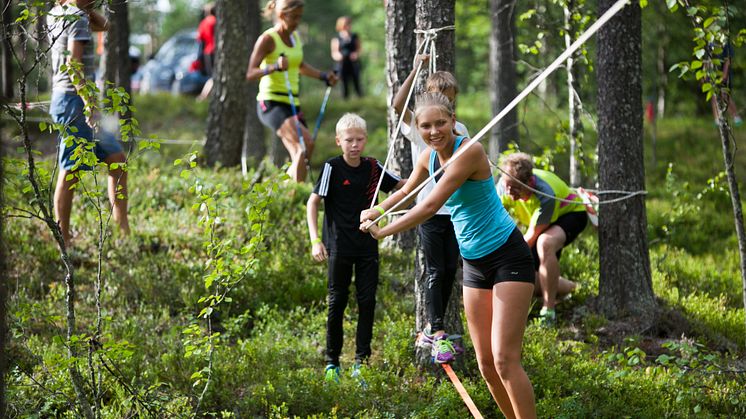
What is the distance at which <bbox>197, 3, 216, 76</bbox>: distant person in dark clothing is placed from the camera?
15.7m

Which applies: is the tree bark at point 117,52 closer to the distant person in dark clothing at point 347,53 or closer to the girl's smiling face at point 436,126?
the girl's smiling face at point 436,126

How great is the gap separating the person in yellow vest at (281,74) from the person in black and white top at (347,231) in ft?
7.45

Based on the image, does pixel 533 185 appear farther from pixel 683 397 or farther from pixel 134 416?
pixel 134 416

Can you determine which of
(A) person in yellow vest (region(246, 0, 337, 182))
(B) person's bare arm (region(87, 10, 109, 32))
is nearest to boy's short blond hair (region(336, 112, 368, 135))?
(B) person's bare arm (region(87, 10, 109, 32))

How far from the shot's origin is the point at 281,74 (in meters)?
7.82

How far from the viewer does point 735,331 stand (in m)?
6.71

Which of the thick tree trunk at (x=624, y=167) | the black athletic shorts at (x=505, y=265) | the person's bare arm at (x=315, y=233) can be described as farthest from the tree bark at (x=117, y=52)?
the black athletic shorts at (x=505, y=265)

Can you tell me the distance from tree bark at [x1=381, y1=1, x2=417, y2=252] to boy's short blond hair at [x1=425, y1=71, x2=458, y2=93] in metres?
1.46

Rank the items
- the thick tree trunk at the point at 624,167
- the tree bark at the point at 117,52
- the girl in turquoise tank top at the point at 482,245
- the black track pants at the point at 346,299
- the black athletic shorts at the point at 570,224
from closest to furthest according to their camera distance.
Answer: the girl in turquoise tank top at the point at 482,245 → the black track pants at the point at 346,299 → the thick tree trunk at the point at 624,167 → the black athletic shorts at the point at 570,224 → the tree bark at the point at 117,52

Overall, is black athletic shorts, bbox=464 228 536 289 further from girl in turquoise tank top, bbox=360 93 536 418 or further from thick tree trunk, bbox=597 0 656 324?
thick tree trunk, bbox=597 0 656 324

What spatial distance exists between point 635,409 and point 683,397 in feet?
1.01

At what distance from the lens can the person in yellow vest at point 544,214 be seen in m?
6.35

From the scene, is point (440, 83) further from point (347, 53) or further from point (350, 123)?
point (347, 53)

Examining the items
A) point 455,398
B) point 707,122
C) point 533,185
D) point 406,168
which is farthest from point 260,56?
point 707,122
